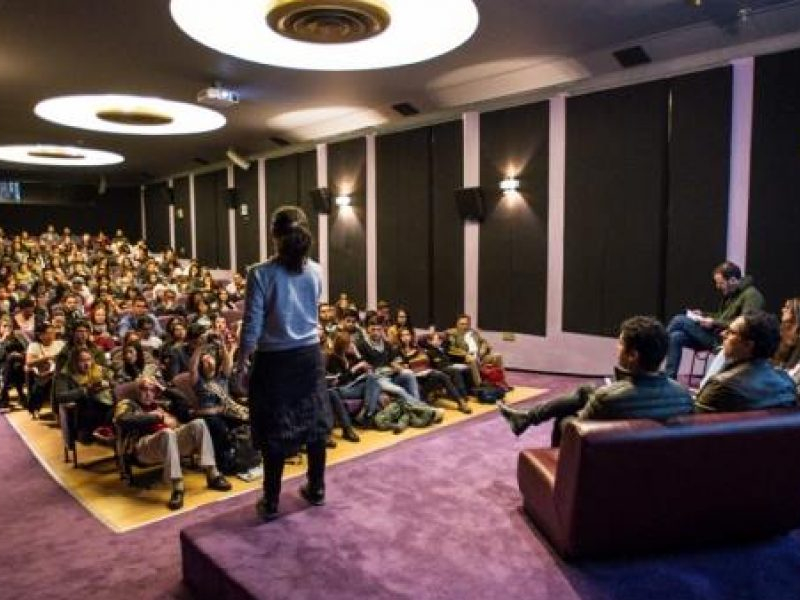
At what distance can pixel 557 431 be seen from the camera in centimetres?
315

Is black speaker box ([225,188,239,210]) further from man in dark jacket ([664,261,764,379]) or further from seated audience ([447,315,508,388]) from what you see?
man in dark jacket ([664,261,764,379])

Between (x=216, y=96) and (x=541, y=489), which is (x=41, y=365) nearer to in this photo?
(x=216, y=96)

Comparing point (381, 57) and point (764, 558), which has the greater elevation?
point (381, 57)

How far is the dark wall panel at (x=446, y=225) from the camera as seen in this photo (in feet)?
27.0

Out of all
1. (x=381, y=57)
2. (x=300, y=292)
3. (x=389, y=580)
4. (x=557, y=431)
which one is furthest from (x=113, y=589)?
(x=381, y=57)

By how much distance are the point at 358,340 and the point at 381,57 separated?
2.84 meters

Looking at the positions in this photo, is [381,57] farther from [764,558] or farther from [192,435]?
[764,558]

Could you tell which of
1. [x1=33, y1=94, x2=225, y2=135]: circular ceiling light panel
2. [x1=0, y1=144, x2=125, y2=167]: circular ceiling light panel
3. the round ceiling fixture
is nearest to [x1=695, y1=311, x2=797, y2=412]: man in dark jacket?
the round ceiling fixture

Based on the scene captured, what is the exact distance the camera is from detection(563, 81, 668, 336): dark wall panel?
630 centimetres

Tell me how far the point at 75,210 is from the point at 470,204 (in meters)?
13.6

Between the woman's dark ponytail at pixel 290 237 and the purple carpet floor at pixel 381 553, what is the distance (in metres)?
1.16

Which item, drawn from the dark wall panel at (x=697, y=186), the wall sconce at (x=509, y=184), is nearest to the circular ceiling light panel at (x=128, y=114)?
the wall sconce at (x=509, y=184)

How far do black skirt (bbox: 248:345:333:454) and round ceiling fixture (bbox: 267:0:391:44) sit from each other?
2.94 meters

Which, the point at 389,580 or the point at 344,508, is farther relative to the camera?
the point at 344,508
